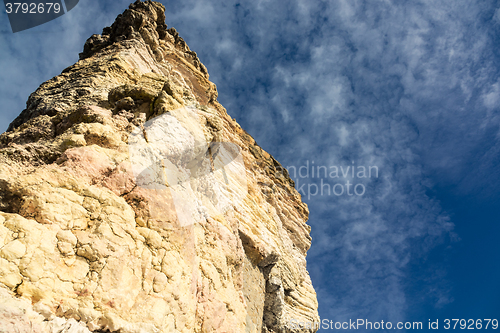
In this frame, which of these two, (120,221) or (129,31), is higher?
(129,31)

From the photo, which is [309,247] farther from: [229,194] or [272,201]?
[229,194]

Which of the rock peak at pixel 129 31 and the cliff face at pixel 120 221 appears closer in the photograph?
the cliff face at pixel 120 221

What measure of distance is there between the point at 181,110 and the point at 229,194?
15.0 ft

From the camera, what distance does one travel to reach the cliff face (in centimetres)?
410

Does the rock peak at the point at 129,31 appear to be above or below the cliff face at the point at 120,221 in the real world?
above

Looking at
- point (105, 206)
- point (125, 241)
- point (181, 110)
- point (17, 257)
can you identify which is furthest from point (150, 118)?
point (17, 257)

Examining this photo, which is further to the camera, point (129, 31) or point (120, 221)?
point (129, 31)

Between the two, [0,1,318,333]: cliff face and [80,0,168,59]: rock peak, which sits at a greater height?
[80,0,168,59]: rock peak

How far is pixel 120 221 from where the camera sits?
5.34 metres

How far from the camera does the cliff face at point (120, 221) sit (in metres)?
4.10

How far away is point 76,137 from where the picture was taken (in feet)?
20.4

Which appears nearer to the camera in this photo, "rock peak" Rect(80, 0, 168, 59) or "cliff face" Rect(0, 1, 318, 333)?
"cliff face" Rect(0, 1, 318, 333)

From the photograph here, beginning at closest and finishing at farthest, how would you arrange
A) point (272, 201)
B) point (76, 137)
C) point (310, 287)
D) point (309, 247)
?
point (76, 137), point (310, 287), point (272, 201), point (309, 247)

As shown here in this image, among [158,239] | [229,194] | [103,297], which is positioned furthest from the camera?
[229,194]
